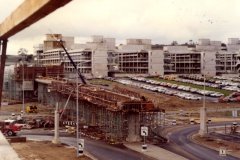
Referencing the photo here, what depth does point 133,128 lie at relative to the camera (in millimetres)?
58562

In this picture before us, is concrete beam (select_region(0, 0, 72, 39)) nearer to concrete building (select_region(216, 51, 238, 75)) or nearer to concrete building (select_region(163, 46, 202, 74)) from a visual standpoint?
concrete building (select_region(163, 46, 202, 74))

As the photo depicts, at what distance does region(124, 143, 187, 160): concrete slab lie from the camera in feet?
153

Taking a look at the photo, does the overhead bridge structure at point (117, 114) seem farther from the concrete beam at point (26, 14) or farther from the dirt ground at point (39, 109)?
the concrete beam at point (26, 14)

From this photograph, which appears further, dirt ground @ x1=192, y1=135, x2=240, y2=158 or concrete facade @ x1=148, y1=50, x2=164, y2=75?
concrete facade @ x1=148, y1=50, x2=164, y2=75

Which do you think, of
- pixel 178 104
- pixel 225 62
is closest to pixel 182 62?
pixel 225 62

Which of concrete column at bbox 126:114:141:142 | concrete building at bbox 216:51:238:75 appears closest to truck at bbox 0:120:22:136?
concrete column at bbox 126:114:141:142

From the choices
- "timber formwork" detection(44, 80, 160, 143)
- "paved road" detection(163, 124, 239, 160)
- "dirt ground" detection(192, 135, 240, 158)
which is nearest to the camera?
"paved road" detection(163, 124, 239, 160)

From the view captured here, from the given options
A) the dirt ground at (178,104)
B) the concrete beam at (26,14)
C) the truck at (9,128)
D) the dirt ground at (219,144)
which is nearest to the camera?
the concrete beam at (26,14)

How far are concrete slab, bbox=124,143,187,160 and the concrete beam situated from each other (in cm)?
3605

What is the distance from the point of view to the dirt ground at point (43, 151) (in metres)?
45.8

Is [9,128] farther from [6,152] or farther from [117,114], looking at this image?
[6,152]

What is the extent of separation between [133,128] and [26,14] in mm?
50354

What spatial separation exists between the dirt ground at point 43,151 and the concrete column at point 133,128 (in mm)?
8433

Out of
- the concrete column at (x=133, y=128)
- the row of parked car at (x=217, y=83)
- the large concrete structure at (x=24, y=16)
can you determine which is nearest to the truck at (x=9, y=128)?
the concrete column at (x=133, y=128)
